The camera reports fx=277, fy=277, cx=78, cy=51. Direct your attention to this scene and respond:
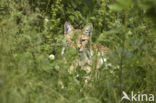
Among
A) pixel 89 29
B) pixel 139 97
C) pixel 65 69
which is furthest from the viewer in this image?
pixel 89 29

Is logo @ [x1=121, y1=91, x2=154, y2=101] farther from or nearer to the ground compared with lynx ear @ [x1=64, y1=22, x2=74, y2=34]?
nearer to the ground

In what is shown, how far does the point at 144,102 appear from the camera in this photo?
11.2 ft

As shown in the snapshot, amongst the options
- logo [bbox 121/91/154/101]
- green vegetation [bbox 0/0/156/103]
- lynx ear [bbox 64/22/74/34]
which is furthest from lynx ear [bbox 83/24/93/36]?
logo [bbox 121/91/154/101]

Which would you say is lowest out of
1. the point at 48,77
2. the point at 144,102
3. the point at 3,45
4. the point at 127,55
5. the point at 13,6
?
the point at 144,102

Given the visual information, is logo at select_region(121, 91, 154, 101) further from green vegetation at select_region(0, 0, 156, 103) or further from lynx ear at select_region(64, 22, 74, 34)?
lynx ear at select_region(64, 22, 74, 34)

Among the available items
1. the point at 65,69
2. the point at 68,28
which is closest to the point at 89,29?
the point at 68,28

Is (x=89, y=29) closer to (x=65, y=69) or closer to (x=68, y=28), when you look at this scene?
(x=68, y=28)

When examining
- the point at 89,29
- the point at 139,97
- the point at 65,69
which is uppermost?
the point at 89,29

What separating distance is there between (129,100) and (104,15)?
8.89 feet

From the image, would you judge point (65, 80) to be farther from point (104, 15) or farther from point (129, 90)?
point (104, 15)

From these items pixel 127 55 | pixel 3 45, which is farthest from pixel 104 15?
pixel 3 45

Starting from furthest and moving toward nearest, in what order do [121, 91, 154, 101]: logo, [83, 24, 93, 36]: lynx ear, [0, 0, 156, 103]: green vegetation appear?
1. [83, 24, 93, 36]: lynx ear
2. [121, 91, 154, 101]: logo
3. [0, 0, 156, 103]: green vegetation

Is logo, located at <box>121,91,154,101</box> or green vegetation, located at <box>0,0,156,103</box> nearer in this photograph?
green vegetation, located at <box>0,0,156,103</box>

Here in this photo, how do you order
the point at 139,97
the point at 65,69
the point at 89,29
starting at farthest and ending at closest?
the point at 89,29, the point at 139,97, the point at 65,69
